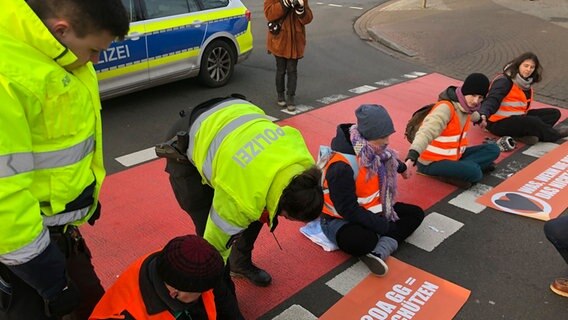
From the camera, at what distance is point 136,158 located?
16.7ft

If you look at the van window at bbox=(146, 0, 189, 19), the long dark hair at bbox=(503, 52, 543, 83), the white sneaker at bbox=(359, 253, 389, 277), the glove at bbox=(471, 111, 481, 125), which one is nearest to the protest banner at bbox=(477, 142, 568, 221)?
the glove at bbox=(471, 111, 481, 125)

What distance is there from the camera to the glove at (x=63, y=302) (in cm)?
179

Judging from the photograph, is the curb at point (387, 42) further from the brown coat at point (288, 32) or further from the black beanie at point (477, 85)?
the black beanie at point (477, 85)

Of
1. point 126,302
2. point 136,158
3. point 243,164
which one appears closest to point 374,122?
point 243,164

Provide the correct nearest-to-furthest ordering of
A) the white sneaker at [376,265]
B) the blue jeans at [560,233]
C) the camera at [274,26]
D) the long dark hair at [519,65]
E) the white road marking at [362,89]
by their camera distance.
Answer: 1. the blue jeans at [560,233]
2. the white sneaker at [376,265]
3. the long dark hair at [519,65]
4. the camera at [274,26]
5. the white road marking at [362,89]

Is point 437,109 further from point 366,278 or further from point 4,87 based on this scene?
point 4,87

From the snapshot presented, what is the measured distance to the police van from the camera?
5.88 metres

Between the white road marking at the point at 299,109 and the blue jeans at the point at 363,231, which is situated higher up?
the blue jeans at the point at 363,231

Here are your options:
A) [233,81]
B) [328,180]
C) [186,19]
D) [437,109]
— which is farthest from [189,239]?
[233,81]

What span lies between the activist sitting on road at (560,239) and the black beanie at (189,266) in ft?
7.67

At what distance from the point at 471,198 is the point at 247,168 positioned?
9.91 ft

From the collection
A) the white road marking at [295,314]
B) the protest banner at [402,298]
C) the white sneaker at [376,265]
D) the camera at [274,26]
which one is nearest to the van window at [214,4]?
the camera at [274,26]

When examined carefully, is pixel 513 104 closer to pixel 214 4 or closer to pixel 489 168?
pixel 489 168

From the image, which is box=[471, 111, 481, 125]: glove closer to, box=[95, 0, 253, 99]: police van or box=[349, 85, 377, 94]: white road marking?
box=[349, 85, 377, 94]: white road marking
